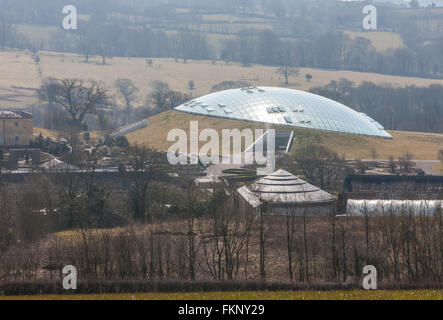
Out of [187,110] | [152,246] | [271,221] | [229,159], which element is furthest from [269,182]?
[187,110]

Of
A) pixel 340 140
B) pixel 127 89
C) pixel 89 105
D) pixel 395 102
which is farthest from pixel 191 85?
pixel 340 140

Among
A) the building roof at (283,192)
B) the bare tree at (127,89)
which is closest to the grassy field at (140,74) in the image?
the bare tree at (127,89)

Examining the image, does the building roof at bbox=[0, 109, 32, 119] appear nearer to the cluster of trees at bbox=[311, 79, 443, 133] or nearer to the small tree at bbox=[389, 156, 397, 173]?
the small tree at bbox=[389, 156, 397, 173]

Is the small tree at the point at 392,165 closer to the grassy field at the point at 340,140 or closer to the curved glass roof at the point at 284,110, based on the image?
the grassy field at the point at 340,140

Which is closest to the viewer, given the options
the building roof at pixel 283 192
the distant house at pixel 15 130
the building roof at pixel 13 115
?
the building roof at pixel 283 192

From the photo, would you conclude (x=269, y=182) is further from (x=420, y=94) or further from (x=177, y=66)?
(x=177, y=66)

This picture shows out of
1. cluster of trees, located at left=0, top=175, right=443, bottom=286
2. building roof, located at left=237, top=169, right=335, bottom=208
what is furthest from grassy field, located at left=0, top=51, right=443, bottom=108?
cluster of trees, located at left=0, top=175, right=443, bottom=286
